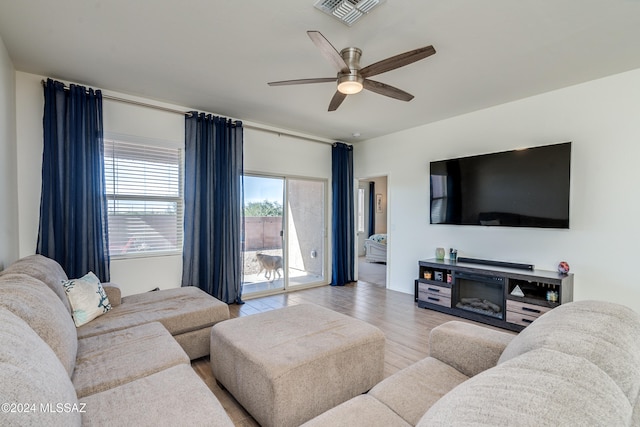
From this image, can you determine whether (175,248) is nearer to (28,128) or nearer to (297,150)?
(28,128)

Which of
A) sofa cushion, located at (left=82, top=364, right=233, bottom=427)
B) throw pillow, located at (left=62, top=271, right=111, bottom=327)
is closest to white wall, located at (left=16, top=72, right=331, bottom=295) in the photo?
throw pillow, located at (left=62, top=271, right=111, bottom=327)

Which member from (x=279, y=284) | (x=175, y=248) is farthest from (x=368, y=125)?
(x=175, y=248)

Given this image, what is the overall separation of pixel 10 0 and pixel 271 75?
1896 millimetres

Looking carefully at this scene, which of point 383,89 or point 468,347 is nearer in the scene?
point 468,347

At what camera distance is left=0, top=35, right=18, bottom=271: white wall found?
2.46 m

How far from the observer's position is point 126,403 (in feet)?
4.31

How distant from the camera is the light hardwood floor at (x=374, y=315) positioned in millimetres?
2388

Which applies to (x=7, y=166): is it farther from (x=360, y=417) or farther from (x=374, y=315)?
(x=374, y=315)

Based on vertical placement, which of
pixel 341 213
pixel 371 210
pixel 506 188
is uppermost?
pixel 506 188

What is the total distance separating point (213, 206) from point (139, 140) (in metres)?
1.20

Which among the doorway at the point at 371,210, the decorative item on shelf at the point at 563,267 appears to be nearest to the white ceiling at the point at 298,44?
the decorative item on shelf at the point at 563,267

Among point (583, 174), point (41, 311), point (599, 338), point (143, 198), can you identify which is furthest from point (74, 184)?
point (583, 174)

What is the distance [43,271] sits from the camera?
207cm

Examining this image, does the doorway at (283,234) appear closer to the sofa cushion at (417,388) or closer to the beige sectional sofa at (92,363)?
the beige sectional sofa at (92,363)
